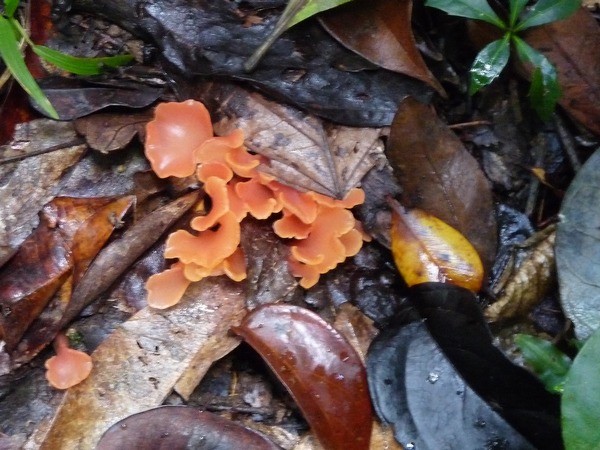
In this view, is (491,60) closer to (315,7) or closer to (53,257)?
(315,7)

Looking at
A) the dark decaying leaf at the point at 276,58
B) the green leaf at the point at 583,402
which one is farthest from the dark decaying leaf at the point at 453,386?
the dark decaying leaf at the point at 276,58

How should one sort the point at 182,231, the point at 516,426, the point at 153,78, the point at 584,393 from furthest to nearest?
the point at 153,78
the point at 182,231
the point at 516,426
the point at 584,393

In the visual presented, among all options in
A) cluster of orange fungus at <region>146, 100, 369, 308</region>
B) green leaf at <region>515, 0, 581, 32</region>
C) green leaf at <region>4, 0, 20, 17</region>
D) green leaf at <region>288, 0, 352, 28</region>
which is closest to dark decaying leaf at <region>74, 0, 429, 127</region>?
green leaf at <region>288, 0, 352, 28</region>

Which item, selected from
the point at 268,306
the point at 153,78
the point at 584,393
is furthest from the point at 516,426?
the point at 153,78

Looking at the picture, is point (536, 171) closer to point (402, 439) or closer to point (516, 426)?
point (516, 426)

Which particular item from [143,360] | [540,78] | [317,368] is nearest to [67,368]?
[143,360]

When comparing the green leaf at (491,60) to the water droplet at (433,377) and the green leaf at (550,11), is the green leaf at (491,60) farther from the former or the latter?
the water droplet at (433,377)
